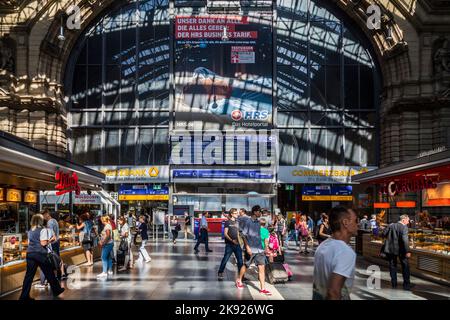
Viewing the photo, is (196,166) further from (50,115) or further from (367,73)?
(367,73)

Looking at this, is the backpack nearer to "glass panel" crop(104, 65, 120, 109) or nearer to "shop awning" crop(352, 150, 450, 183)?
"shop awning" crop(352, 150, 450, 183)

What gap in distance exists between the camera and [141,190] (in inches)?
1577

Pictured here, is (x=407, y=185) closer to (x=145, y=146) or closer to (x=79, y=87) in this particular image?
(x=145, y=146)

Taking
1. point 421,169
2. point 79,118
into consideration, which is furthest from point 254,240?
point 79,118

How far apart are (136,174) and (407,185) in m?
21.6

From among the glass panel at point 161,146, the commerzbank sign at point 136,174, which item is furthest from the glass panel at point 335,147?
the commerzbank sign at point 136,174

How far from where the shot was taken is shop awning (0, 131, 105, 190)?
46.7 feet

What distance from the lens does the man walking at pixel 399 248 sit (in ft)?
47.5

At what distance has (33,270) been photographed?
11922 mm

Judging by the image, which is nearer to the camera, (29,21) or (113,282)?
(113,282)

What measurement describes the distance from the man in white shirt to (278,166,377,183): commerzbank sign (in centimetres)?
3435
